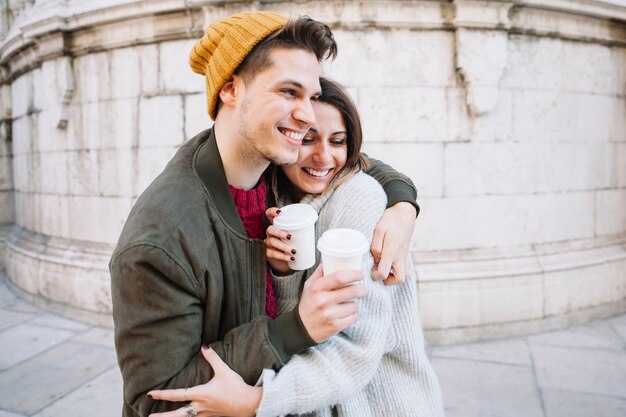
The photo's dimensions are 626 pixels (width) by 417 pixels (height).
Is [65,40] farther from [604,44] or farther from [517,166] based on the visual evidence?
[604,44]


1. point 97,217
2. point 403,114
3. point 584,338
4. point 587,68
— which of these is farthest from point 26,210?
point 587,68

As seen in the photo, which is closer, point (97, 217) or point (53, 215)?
point (97, 217)

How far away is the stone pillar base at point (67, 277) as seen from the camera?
5.12 m

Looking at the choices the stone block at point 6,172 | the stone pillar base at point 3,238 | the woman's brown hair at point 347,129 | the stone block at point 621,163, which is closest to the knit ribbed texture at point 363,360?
the woman's brown hair at point 347,129

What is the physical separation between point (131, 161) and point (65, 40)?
188 cm

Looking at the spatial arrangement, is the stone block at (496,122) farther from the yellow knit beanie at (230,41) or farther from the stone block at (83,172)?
the stone block at (83,172)

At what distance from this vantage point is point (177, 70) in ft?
15.8

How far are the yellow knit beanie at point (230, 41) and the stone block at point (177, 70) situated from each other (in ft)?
10.7

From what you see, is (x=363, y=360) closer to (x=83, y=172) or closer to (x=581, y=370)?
(x=581, y=370)

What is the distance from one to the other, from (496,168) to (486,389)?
2322mm

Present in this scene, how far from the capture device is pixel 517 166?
4.79 metres

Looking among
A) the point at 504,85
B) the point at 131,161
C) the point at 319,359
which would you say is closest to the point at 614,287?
the point at 504,85

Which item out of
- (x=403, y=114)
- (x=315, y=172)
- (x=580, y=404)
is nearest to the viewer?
(x=315, y=172)

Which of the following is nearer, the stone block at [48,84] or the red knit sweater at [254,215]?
the red knit sweater at [254,215]
